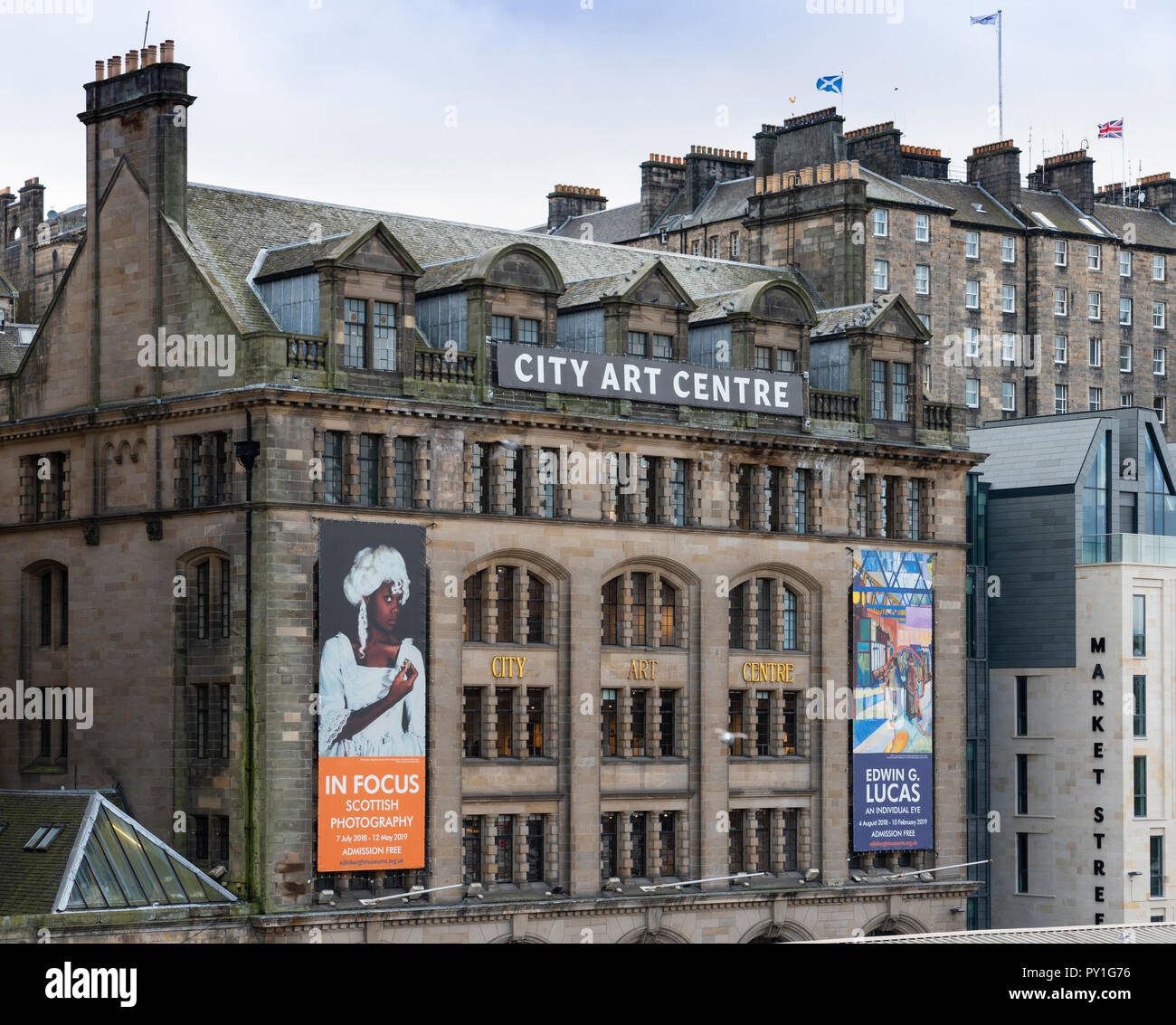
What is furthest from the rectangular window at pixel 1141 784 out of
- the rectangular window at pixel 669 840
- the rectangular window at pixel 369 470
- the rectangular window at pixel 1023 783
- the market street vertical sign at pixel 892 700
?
the rectangular window at pixel 369 470

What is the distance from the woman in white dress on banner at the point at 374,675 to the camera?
6341 cm

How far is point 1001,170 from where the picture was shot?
124 m

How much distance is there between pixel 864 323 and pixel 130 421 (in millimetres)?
25632

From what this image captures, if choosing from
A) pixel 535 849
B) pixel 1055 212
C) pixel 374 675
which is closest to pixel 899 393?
pixel 535 849

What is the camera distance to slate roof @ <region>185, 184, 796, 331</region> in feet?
220

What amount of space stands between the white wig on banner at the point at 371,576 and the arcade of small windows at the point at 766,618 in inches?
519

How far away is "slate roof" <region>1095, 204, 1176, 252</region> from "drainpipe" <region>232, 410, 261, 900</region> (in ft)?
259

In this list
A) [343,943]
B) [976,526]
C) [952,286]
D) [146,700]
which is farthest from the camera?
[952,286]

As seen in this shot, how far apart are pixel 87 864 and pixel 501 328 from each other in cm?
2014

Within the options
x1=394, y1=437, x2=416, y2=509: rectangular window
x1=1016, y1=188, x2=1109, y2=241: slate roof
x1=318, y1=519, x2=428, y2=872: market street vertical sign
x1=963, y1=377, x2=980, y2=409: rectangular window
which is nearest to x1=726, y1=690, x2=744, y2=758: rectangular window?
x1=318, y1=519, x2=428, y2=872: market street vertical sign

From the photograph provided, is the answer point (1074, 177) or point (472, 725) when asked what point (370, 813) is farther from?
point (1074, 177)

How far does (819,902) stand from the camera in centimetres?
7375
